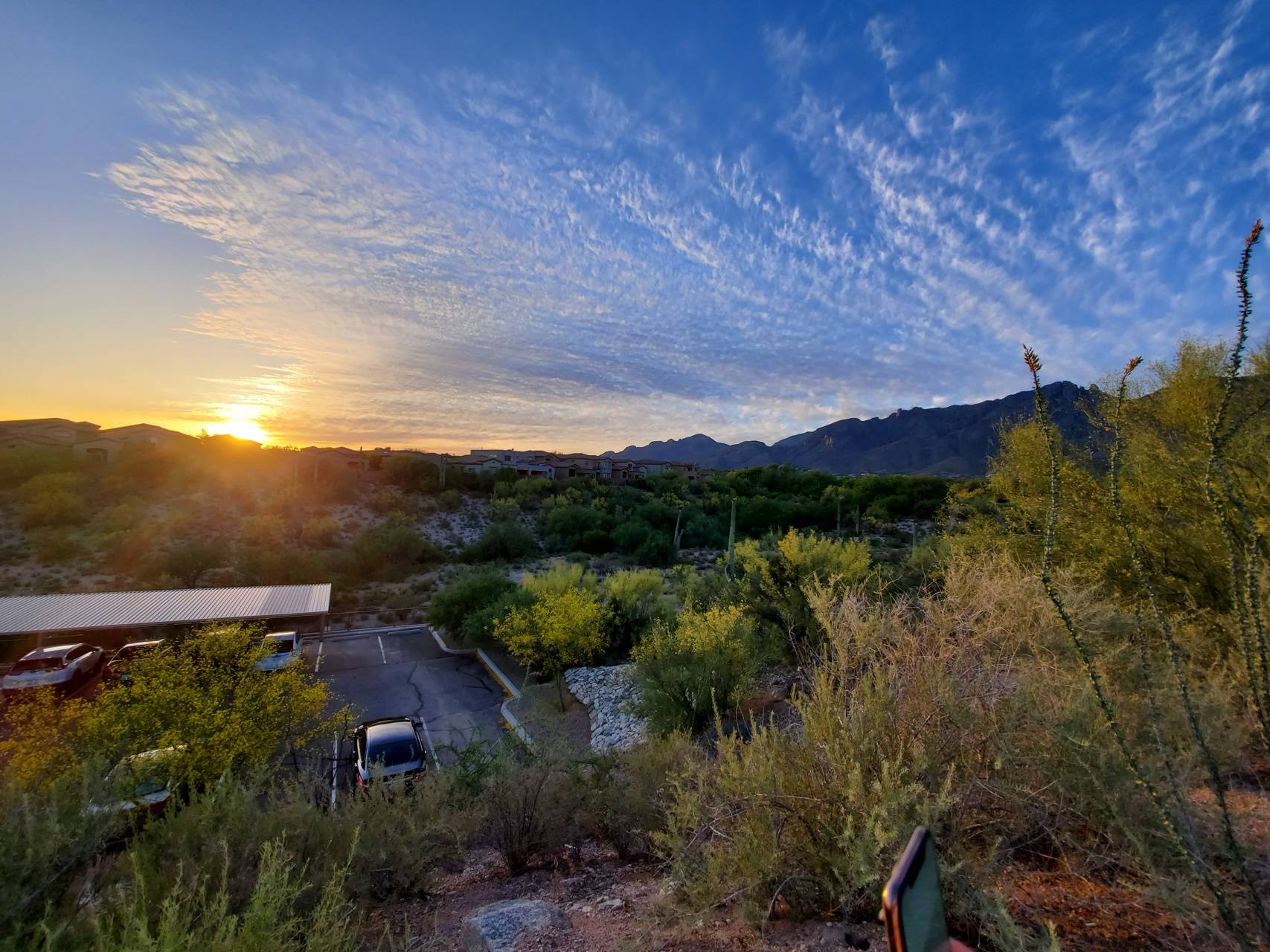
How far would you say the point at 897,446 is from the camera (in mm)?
80312

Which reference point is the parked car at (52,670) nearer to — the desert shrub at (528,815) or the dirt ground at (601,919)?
the desert shrub at (528,815)

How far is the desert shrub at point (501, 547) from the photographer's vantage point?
3372 centimetres

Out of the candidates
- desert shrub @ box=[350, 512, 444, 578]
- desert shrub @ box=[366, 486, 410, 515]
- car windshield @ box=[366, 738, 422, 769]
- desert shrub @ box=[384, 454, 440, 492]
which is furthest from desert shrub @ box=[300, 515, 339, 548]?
car windshield @ box=[366, 738, 422, 769]

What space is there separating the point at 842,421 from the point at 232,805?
105m

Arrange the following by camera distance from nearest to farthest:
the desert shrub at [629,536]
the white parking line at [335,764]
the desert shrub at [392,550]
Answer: the white parking line at [335,764]
the desert shrub at [392,550]
the desert shrub at [629,536]

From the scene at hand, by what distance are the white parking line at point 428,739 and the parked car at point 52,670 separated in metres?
8.00

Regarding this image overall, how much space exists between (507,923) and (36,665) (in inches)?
641

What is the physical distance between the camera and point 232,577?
2494 centimetres

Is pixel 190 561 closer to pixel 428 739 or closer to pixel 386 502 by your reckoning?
pixel 386 502

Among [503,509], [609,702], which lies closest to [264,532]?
[503,509]

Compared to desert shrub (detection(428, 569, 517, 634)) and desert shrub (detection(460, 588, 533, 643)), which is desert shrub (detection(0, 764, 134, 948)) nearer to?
desert shrub (detection(460, 588, 533, 643))

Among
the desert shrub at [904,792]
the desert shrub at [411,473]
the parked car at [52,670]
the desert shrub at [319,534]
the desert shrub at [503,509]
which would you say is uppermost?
the desert shrub at [411,473]

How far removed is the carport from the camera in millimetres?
15820

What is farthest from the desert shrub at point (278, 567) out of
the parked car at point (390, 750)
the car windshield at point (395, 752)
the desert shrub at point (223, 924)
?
the desert shrub at point (223, 924)
